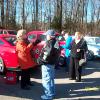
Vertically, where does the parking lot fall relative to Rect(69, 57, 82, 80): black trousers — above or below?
below

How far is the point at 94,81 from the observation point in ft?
41.4

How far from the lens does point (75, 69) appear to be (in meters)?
12.5

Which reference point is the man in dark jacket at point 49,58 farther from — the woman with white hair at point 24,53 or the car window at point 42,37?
the car window at point 42,37

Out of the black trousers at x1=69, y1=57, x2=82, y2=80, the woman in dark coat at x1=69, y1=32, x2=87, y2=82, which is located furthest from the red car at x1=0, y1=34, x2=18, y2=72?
the woman in dark coat at x1=69, y1=32, x2=87, y2=82

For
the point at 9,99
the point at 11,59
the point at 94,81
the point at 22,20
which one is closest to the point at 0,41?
the point at 11,59

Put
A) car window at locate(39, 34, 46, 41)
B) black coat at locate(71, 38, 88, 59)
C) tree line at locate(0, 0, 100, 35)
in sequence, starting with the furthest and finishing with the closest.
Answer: tree line at locate(0, 0, 100, 35)
car window at locate(39, 34, 46, 41)
black coat at locate(71, 38, 88, 59)

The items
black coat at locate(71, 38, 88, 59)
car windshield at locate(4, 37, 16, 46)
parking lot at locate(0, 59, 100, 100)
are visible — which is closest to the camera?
parking lot at locate(0, 59, 100, 100)

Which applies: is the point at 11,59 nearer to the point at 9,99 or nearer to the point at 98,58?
the point at 9,99

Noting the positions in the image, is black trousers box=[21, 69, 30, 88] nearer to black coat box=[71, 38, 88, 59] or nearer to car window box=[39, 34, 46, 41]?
black coat box=[71, 38, 88, 59]

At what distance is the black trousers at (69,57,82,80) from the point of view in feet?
40.2

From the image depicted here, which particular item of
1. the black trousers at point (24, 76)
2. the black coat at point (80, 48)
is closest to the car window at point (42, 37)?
the black coat at point (80, 48)

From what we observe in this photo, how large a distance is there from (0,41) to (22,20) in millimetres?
34766

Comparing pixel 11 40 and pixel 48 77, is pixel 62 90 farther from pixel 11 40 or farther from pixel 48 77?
pixel 11 40

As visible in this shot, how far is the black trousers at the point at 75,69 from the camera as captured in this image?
12258mm
